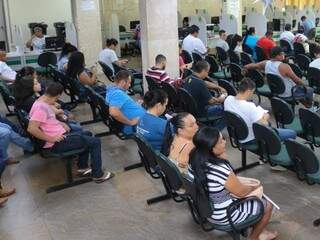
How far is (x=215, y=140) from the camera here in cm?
272

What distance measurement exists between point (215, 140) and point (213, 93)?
3.08m

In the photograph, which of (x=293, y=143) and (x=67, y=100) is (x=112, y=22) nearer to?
(x=67, y=100)

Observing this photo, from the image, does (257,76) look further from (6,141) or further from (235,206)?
(235,206)

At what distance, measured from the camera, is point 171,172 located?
306cm

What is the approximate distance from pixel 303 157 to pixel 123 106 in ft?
6.73

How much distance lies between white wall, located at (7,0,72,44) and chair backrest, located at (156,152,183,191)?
34.7 feet

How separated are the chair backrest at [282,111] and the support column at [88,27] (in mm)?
6642

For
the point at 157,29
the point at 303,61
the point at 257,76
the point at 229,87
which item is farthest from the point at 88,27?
the point at 229,87

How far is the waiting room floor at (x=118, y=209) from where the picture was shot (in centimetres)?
344

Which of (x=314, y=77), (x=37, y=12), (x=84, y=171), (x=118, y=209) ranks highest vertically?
(x=37, y=12)

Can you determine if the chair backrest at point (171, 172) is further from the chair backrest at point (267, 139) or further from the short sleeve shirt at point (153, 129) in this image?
the chair backrest at point (267, 139)

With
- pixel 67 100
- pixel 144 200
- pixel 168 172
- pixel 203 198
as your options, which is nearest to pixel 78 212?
pixel 144 200

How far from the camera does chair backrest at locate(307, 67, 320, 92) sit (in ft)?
20.1

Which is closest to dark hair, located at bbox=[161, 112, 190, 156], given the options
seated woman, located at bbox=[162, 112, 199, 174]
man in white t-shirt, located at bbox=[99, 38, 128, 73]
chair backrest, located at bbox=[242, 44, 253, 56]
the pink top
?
seated woman, located at bbox=[162, 112, 199, 174]
